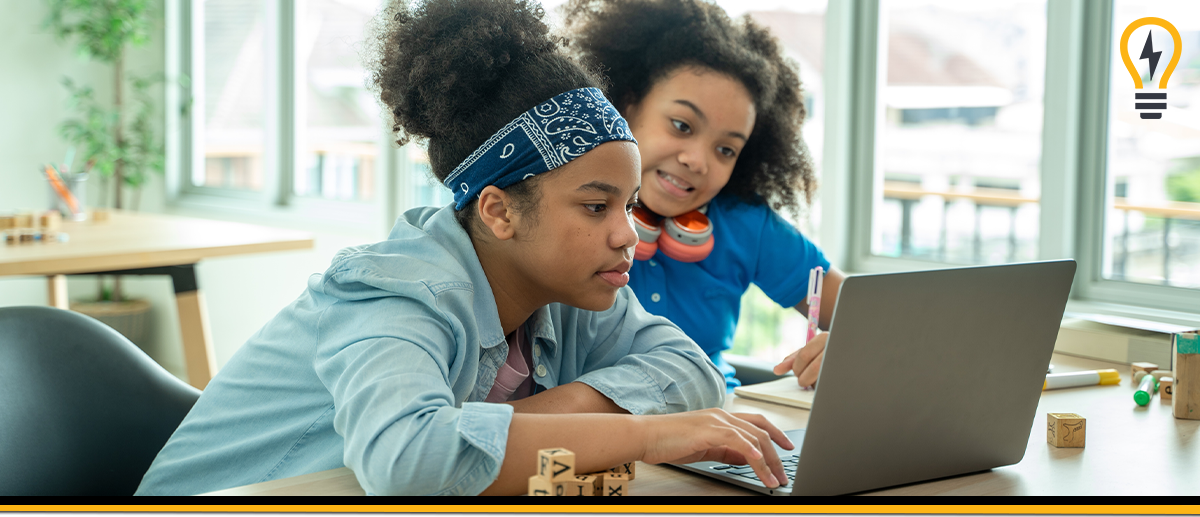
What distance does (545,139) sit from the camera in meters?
1.04

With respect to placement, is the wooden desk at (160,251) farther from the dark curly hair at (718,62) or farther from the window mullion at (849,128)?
the window mullion at (849,128)

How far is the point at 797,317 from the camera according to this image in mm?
3365

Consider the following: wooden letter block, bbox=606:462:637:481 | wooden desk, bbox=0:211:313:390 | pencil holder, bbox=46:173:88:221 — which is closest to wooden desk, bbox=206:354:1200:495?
wooden letter block, bbox=606:462:637:481

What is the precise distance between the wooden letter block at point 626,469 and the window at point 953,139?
203 centimetres

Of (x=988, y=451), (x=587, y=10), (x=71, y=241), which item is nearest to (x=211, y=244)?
(x=71, y=241)

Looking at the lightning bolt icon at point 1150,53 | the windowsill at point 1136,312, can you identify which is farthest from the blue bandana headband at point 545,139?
the lightning bolt icon at point 1150,53

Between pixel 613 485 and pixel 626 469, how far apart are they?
0.25 ft

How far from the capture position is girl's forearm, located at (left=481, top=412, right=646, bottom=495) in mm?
849

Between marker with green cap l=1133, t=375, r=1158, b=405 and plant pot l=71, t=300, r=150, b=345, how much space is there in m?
4.50

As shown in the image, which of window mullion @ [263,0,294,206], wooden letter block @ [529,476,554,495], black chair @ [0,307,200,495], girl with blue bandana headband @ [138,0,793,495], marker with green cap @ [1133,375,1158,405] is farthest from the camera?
window mullion @ [263,0,294,206]

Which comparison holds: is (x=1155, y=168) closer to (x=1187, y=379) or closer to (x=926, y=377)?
(x=1187, y=379)

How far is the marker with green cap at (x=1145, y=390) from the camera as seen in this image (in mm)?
1324

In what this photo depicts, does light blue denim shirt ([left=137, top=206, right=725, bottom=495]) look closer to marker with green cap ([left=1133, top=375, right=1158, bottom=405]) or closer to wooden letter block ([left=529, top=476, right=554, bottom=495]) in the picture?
wooden letter block ([left=529, top=476, right=554, bottom=495])

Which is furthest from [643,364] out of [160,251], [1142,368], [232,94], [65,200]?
[232,94]
